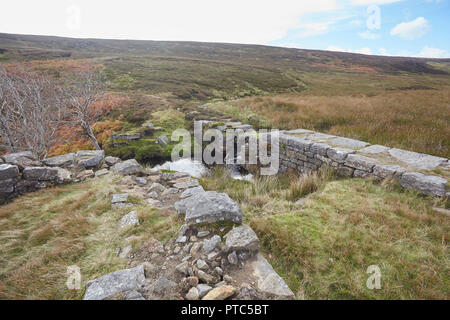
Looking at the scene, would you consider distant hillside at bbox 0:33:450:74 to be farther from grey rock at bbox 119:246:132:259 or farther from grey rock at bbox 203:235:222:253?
grey rock at bbox 119:246:132:259

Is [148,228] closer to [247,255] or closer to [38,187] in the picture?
[247,255]

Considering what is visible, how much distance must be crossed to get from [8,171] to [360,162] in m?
8.56

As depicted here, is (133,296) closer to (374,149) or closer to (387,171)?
(387,171)

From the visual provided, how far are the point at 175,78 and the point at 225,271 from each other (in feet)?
91.3

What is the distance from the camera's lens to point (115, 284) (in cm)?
218

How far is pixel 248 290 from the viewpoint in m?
2.11

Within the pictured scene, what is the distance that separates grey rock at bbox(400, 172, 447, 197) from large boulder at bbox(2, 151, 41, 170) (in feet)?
29.5

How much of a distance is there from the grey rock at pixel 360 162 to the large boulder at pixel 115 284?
17.8ft

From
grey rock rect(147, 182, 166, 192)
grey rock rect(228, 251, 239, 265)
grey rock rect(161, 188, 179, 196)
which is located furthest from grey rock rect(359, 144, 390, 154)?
grey rock rect(147, 182, 166, 192)

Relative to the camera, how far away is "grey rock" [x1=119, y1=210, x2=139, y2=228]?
3529mm

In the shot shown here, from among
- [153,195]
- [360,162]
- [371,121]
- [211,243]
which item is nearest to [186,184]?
[153,195]

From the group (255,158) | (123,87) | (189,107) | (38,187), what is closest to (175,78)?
(123,87)

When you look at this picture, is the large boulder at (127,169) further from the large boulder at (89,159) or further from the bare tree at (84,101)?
the bare tree at (84,101)

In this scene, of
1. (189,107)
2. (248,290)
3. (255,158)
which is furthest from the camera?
(189,107)
